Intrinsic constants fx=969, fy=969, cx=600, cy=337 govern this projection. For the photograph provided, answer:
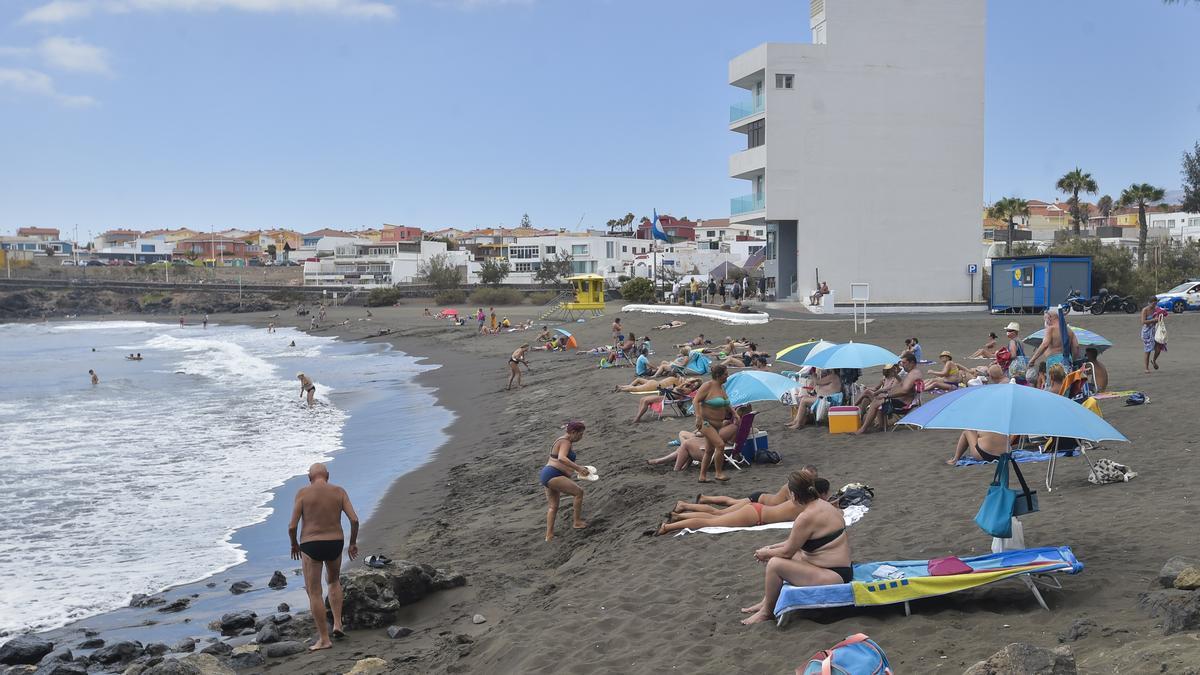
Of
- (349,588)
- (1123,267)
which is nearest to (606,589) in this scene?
(349,588)

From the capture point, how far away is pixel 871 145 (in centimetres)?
3972

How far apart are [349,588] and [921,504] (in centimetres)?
524

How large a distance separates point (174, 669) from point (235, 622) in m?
1.97

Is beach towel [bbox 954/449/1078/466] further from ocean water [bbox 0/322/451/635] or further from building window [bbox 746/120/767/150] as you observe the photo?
building window [bbox 746/120/767/150]

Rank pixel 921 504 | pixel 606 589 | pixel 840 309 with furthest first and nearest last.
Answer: pixel 840 309
pixel 921 504
pixel 606 589

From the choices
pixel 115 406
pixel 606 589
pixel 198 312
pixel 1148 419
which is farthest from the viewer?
pixel 198 312

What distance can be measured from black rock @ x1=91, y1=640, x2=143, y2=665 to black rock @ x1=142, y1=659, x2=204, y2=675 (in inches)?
56.2

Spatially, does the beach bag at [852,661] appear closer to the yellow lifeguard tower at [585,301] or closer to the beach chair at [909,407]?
the beach chair at [909,407]

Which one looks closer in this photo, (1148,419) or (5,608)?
(5,608)

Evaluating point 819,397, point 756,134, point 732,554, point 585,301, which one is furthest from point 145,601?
point 585,301

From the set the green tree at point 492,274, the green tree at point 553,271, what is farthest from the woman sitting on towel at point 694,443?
the green tree at point 492,274

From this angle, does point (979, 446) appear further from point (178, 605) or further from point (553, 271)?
point (553, 271)

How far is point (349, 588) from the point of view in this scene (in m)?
8.24

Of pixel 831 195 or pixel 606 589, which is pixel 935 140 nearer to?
pixel 831 195
